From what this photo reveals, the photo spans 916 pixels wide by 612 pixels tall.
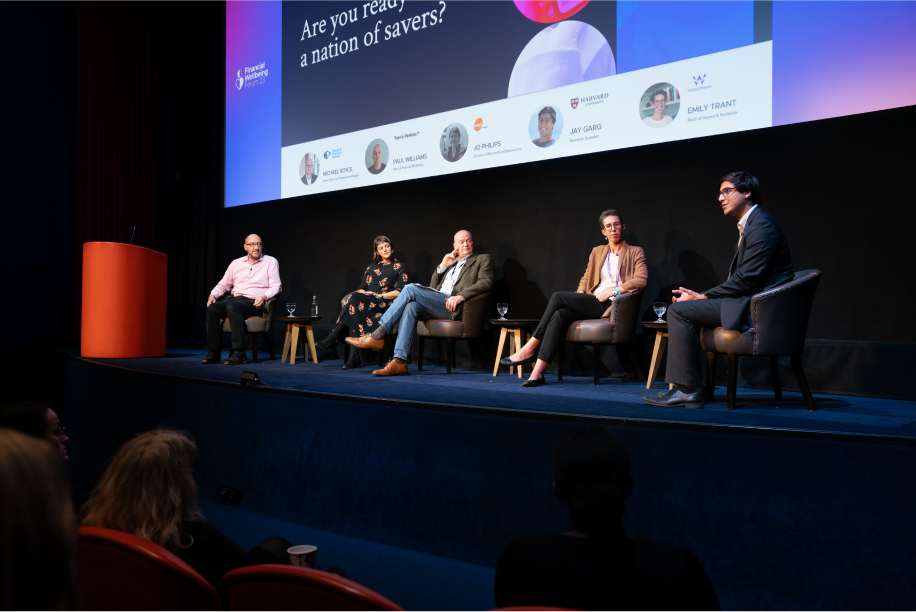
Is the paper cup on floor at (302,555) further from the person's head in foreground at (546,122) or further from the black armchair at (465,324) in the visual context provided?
the person's head in foreground at (546,122)

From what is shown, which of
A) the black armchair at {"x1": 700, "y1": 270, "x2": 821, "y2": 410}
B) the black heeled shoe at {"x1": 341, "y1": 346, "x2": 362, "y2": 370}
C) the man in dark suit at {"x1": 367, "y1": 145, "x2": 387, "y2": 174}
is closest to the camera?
the black armchair at {"x1": 700, "y1": 270, "x2": 821, "y2": 410}

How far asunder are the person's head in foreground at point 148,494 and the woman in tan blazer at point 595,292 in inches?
97.9

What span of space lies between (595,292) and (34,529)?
3.69 m

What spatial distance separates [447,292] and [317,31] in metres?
2.86

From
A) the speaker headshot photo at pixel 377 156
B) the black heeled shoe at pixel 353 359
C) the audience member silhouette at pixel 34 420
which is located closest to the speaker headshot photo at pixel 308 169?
the speaker headshot photo at pixel 377 156

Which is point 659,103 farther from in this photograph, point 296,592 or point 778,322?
point 296,592

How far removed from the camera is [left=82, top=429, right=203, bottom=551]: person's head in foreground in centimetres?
108

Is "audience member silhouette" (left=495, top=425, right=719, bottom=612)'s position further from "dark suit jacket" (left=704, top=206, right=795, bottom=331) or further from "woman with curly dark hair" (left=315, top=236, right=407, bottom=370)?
"woman with curly dark hair" (left=315, top=236, right=407, bottom=370)

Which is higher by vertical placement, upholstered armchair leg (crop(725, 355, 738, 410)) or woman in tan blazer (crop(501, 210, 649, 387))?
woman in tan blazer (crop(501, 210, 649, 387))

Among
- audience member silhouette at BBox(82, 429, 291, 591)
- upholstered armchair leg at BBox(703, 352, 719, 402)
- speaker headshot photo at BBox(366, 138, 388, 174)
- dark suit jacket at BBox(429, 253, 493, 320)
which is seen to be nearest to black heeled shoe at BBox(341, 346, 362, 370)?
dark suit jacket at BBox(429, 253, 493, 320)

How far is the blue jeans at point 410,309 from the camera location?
165 inches

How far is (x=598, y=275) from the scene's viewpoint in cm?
399

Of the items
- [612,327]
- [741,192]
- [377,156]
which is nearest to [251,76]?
[377,156]

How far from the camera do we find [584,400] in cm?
277
